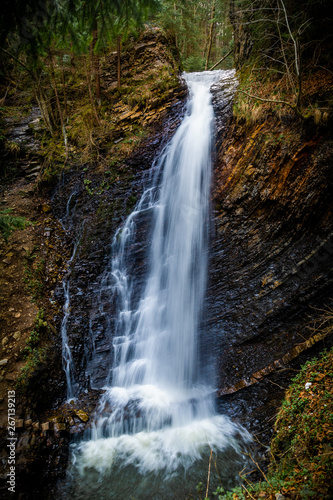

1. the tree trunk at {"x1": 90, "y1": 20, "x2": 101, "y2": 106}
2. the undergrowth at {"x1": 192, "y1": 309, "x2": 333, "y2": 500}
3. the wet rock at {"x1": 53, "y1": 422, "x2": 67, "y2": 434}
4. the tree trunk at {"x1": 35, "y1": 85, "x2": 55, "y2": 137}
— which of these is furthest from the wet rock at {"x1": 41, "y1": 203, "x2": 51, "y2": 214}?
the undergrowth at {"x1": 192, "y1": 309, "x2": 333, "y2": 500}

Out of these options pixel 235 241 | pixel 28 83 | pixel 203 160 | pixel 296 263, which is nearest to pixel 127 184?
pixel 203 160

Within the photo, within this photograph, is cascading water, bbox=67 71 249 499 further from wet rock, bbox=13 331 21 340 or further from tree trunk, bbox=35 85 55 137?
tree trunk, bbox=35 85 55 137

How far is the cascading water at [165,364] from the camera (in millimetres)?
4151

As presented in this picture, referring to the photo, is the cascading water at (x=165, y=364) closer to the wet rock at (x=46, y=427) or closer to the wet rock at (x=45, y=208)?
the wet rock at (x=46, y=427)

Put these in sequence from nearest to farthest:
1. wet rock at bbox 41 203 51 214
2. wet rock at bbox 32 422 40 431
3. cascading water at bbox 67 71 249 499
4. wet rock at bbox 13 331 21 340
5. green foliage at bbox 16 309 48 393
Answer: cascading water at bbox 67 71 249 499 → wet rock at bbox 32 422 40 431 → green foliage at bbox 16 309 48 393 → wet rock at bbox 13 331 21 340 → wet rock at bbox 41 203 51 214

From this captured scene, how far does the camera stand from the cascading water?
4.15 meters

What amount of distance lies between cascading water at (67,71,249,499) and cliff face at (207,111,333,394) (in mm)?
635

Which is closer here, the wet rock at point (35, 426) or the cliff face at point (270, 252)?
the wet rock at point (35, 426)

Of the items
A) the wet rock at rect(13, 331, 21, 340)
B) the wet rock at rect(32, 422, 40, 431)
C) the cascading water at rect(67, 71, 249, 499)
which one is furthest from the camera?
the wet rock at rect(13, 331, 21, 340)

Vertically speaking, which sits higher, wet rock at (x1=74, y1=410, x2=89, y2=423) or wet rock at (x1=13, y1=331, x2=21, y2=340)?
wet rock at (x1=13, y1=331, x2=21, y2=340)

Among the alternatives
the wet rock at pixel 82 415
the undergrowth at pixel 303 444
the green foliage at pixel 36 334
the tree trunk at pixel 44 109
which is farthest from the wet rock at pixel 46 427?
the tree trunk at pixel 44 109

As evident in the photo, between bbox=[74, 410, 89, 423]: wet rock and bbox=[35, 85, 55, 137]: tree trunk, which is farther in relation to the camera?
bbox=[35, 85, 55, 137]: tree trunk

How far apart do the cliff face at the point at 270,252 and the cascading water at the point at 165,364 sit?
2.08 ft

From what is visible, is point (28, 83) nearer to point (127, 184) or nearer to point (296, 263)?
point (127, 184)
